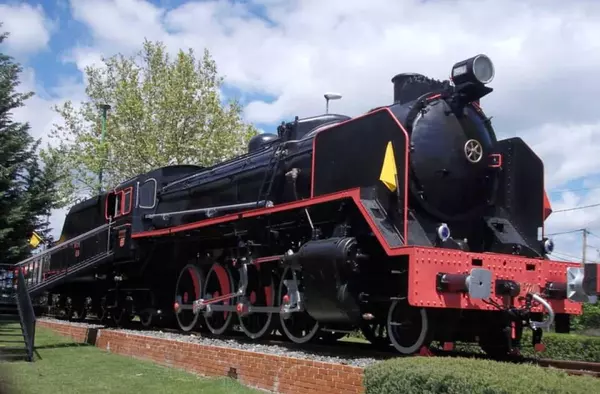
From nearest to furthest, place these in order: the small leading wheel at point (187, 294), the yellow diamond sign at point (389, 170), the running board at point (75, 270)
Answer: the yellow diamond sign at point (389, 170), the small leading wheel at point (187, 294), the running board at point (75, 270)

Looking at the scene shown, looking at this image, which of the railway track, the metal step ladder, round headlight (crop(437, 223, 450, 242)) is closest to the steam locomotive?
round headlight (crop(437, 223, 450, 242))

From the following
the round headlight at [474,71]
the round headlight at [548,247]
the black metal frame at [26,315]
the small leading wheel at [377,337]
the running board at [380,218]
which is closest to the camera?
the running board at [380,218]

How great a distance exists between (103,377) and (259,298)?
2958 millimetres

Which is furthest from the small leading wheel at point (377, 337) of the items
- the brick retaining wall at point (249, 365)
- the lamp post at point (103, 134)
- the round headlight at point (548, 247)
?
the lamp post at point (103, 134)

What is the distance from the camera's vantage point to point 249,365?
8633 millimetres

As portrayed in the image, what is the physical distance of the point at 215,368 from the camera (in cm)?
935

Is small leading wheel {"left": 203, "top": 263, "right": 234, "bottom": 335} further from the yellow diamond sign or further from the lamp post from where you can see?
the lamp post

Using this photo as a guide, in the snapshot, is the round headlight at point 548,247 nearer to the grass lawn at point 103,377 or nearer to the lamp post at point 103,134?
the grass lawn at point 103,377

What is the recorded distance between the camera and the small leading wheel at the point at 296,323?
9.81 meters

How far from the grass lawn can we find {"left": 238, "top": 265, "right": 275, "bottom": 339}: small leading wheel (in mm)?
1670

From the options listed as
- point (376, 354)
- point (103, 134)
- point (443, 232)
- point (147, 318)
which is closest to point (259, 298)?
point (376, 354)

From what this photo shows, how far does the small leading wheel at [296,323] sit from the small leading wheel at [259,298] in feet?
1.11

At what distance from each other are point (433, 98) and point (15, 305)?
11.4 meters

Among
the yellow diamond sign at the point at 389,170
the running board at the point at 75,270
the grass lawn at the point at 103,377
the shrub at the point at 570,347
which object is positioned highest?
the yellow diamond sign at the point at 389,170
